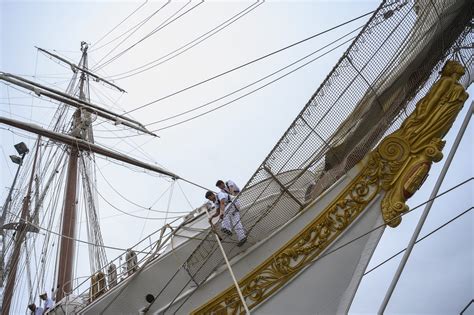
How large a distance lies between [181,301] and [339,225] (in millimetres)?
2088

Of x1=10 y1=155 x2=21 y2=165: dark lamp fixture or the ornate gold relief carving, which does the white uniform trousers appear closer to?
the ornate gold relief carving

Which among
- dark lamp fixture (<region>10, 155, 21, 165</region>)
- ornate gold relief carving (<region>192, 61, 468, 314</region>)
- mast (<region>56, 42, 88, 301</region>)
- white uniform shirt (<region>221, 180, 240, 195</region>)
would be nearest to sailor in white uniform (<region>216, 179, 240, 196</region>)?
white uniform shirt (<region>221, 180, 240, 195</region>)

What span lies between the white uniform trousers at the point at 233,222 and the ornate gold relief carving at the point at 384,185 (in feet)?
1.41

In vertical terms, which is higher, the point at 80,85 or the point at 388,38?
the point at 80,85

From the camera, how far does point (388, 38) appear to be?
183 inches

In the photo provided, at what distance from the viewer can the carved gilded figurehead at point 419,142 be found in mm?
4566

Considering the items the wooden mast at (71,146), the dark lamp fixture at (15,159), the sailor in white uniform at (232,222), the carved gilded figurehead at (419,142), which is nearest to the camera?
the carved gilded figurehead at (419,142)

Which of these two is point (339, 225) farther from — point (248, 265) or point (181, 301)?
point (181, 301)

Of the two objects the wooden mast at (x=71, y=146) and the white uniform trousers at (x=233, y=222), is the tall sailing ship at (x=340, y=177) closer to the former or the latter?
the white uniform trousers at (x=233, y=222)

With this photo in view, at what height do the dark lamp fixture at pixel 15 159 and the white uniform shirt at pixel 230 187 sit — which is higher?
the dark lamp fixture at pixel 15 159

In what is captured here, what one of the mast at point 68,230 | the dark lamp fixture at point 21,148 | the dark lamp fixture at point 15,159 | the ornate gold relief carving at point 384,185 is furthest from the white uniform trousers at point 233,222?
the dark lamp fixture at point 15,159

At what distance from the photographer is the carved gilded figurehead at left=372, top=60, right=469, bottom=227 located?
4.57 m

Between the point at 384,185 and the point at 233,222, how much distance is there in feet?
5.52

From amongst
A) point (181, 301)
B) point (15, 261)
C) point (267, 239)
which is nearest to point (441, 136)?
point (267, 239)
